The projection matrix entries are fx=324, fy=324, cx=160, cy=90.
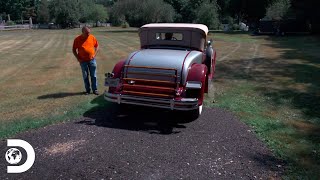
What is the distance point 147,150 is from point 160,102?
140cm

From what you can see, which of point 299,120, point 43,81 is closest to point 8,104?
point 43,81

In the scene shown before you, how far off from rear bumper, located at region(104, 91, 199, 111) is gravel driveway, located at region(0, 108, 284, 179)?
53cm

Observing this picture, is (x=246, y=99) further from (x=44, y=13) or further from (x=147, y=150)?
(x=44, y=13)

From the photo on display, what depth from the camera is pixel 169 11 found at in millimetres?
66000

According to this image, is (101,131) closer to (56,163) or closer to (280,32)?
(56,163)

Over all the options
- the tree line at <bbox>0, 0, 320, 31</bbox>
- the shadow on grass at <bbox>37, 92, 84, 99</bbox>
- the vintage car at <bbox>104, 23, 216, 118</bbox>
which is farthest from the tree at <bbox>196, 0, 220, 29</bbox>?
the vintage car at <bbox>104, 23, 216, 118</bbox>

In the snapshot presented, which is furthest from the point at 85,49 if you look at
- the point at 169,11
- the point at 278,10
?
the point at 169,11

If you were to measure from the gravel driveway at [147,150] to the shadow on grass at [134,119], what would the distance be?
2 cm

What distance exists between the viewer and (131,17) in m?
71.1

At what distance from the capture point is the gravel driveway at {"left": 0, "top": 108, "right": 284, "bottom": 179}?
517cm

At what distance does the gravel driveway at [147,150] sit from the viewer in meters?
5.17

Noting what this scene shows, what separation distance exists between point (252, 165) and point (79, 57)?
243 inches

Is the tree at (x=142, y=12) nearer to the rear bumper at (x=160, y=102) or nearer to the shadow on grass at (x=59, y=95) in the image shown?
the shadow on grass at (x=59, y=95)

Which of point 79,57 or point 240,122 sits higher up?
point 79,57
